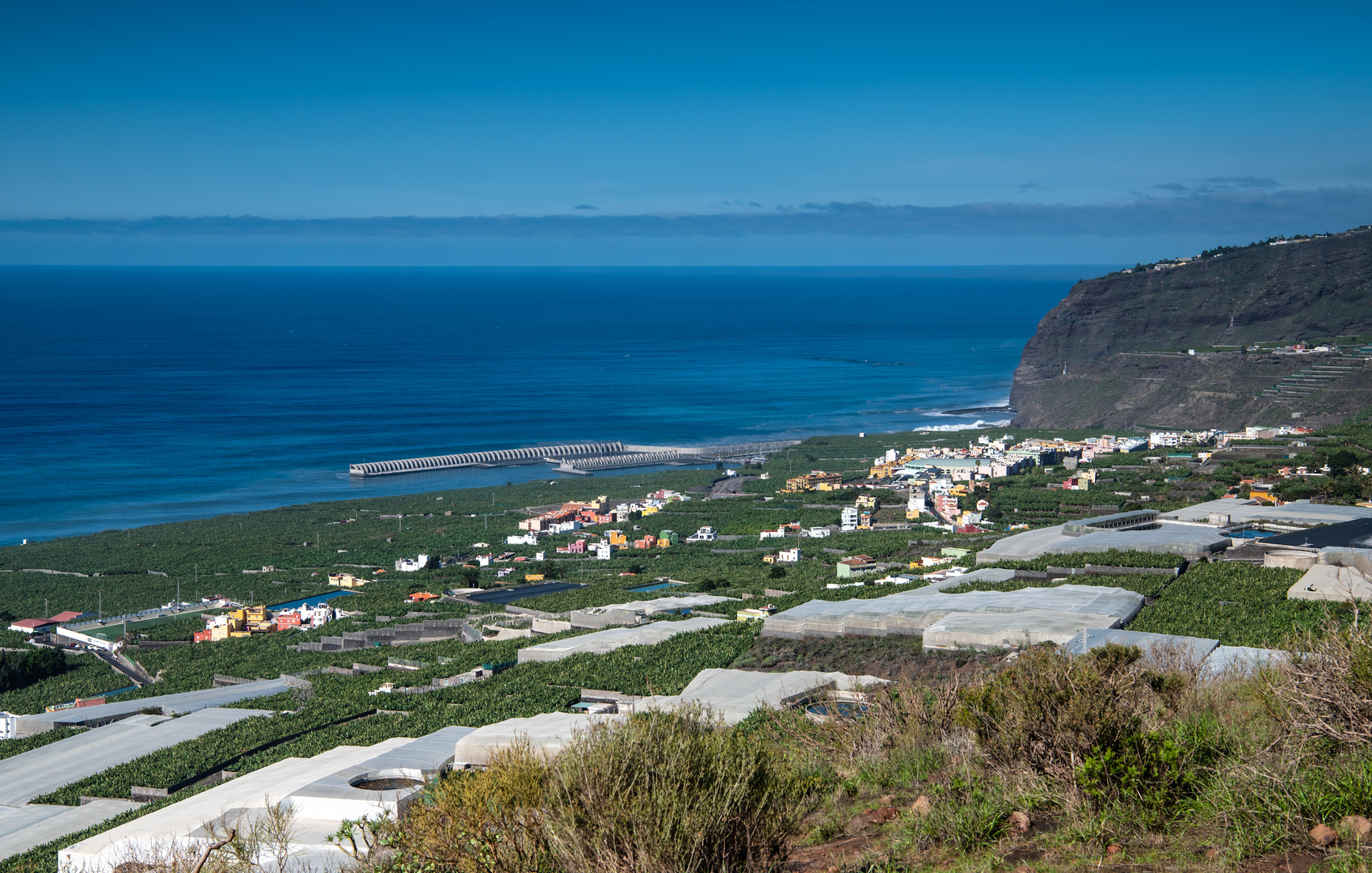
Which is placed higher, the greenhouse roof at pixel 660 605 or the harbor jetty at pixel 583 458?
the greenhouse roof at pixel 660 605

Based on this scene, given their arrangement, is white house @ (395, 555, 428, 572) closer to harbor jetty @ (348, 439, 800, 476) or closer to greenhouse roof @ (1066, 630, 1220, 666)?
greenhouse roof @ (1066, 630, 1220, 666)

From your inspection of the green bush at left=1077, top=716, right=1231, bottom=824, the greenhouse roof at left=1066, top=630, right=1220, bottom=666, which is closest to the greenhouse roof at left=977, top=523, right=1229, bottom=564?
the greenhouse roof at left=1066, top=630, right=1220, bottom=666

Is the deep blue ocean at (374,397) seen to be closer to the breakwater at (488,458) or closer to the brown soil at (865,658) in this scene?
the breakwater at (488,458)

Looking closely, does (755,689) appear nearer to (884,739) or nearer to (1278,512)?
(884,739)

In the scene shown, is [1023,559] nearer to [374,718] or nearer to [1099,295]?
[374,718]

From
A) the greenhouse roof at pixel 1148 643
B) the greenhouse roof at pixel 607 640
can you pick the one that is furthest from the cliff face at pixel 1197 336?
the greenhouse roof at pixel 1148 643

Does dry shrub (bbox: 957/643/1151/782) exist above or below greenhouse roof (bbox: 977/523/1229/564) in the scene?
above

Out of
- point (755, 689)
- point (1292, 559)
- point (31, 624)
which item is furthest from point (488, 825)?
point (31, 624)
